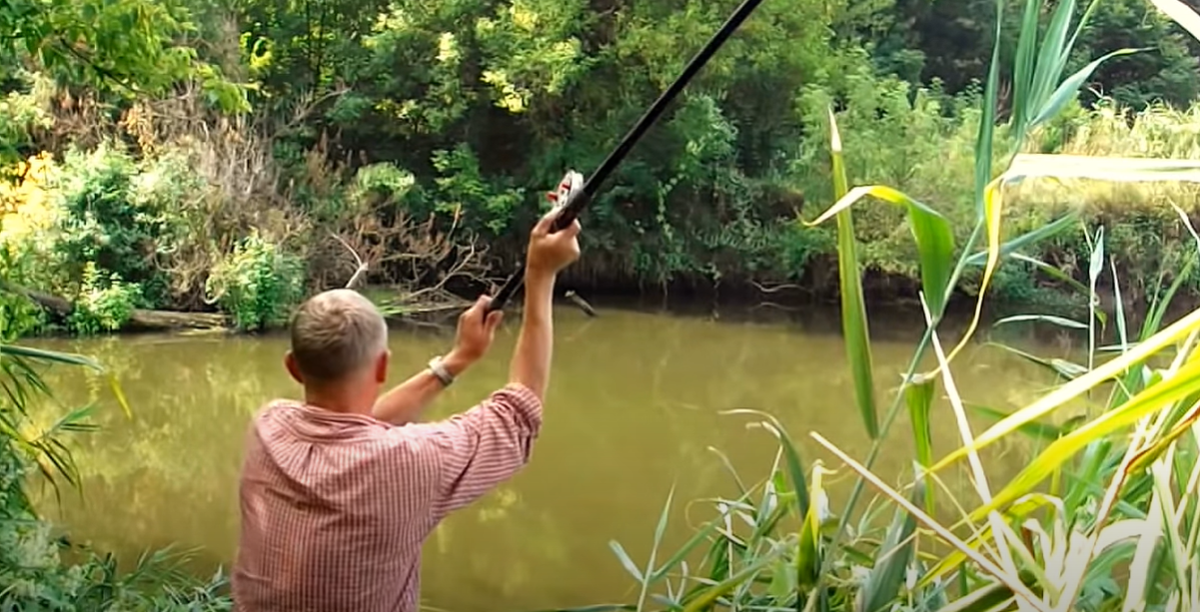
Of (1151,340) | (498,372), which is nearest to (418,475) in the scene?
(1151,340)

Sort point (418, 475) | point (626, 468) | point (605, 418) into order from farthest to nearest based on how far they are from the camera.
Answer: point (605, 418)
point (626, 468)
point (418, 475)

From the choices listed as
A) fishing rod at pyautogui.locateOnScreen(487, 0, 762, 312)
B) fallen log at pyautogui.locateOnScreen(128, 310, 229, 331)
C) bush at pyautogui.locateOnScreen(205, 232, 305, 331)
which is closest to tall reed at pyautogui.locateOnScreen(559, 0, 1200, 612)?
fishing rod at pyautogui.locateOnScreen(487, 0, 762, 312)

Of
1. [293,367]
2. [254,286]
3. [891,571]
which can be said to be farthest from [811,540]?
[254,286]

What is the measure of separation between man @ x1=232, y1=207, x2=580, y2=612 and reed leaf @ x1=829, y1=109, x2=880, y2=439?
0.76 feet

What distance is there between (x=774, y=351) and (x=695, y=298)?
51.4 inches

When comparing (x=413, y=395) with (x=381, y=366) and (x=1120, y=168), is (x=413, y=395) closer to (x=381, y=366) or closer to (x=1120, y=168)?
(x=381, y=366)

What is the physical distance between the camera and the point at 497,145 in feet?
23.3

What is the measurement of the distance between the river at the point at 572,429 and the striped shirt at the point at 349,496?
5.76 feet

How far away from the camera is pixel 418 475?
82 centimetres

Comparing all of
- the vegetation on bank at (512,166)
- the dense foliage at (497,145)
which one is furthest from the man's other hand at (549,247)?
the dense foliage at (497,145)

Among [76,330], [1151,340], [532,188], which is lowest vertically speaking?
[76,330]

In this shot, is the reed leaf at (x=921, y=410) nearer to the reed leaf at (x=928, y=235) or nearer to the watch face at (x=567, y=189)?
the reed leaf at (x=928, y=235)

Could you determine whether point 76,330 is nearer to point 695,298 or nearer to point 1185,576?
point 695,298

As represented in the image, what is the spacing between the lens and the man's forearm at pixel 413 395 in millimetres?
964
